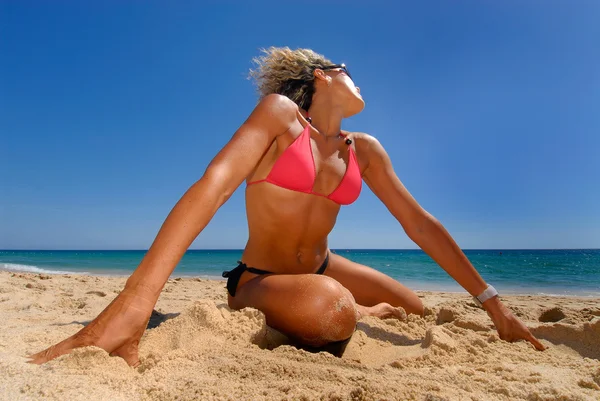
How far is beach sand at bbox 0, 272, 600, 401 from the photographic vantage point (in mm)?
1038

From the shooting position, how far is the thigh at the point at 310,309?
1.62m

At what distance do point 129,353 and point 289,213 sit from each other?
1.07m

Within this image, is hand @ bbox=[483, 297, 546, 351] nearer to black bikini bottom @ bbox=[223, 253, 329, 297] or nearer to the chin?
black bikini bottom @ bbox=[223, 253, 329, 297]

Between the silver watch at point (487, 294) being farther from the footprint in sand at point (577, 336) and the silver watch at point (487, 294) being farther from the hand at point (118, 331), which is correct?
the hand at point (118, 331)

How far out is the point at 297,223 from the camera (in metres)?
2.10

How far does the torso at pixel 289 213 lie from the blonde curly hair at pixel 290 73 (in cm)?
39

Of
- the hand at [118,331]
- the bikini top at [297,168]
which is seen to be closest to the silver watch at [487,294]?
the bikini top at [297,168]

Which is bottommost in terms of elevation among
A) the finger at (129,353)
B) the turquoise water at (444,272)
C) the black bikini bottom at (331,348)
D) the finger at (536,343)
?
the turquoise water at (444,272)

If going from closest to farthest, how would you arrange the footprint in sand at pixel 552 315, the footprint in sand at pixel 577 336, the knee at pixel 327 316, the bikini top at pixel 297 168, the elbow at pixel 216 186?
1. the elbow at pixel 216 186
2. the knee at pixel 327 316
3. the footprint in sand at pixel 577 336
4. the bikini top at pixel 297 168
5. the footprint in sand at pixel 552 315

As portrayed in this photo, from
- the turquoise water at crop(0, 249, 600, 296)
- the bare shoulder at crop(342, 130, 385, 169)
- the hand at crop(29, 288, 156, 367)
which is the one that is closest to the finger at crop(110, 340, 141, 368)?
the hand at crop(29, 288, 156, 367)

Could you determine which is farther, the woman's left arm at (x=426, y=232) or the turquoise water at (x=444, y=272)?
the turquoise water at (x=444, y=272)

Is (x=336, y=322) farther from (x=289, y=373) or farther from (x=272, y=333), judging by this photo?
(x=289, y=373)

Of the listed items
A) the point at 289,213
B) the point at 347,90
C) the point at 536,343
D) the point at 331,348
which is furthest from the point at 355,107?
the point at 536,343

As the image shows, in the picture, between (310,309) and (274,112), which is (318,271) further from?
(274,112)
